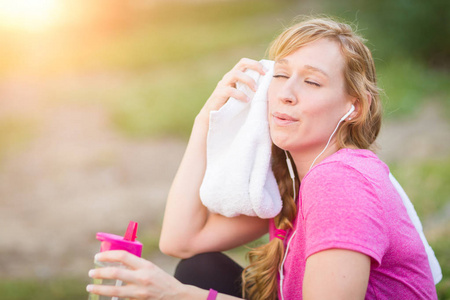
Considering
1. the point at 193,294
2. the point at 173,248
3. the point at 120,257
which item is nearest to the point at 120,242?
the point at 120,257

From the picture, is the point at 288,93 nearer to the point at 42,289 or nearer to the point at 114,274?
the point at 114,274

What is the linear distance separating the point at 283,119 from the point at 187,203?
45 cm

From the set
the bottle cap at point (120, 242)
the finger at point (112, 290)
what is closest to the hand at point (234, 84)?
the bottle cap at point (120, 242)

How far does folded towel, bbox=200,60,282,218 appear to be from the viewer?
4.89ft

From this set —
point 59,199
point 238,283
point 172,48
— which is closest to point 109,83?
point 172,48

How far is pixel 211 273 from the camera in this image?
163cm

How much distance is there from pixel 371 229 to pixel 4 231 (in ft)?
11.8

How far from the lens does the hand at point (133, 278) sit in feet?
3.66

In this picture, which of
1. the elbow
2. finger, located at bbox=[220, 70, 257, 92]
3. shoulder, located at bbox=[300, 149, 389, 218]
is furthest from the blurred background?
shoulder, located at bbox=[300, 149, 389, 218]

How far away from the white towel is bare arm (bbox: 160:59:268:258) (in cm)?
7

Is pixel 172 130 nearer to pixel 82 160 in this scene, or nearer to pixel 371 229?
pixel 82 160

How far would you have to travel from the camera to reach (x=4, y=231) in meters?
4.05

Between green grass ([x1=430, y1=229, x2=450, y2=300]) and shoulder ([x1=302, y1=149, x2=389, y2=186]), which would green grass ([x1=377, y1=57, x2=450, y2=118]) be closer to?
green grass ([x1=430, y1=229, x2=450, y2=300])

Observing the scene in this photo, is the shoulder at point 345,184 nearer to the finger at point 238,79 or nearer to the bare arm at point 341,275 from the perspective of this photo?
the bare arm at point 341,275
